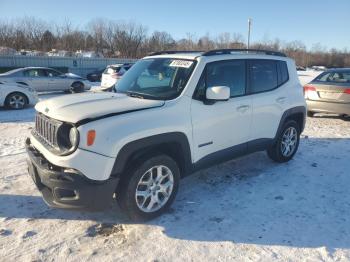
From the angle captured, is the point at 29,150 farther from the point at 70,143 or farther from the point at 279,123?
the point at 279,123

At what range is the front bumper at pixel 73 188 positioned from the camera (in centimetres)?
327

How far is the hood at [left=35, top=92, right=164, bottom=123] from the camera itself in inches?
133

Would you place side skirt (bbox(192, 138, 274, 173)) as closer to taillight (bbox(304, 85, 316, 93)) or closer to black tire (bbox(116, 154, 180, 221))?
black tire (bbox(116, 154, 180, 221))

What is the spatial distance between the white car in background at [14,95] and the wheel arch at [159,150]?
9468 mm

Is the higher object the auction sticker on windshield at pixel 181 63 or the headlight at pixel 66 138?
the auction sticker on windshield at pixel 181 63

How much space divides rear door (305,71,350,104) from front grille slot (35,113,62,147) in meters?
7.88

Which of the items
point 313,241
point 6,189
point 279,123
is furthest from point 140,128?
point 279,123

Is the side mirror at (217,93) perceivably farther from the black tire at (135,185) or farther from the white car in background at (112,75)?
the white car in background at (112,75)

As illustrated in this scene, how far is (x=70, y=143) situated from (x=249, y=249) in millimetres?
2095

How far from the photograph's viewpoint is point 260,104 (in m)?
5.01

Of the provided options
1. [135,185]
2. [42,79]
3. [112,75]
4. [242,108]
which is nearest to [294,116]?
[242,108]

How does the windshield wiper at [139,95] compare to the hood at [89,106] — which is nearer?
the hood at [89,106]

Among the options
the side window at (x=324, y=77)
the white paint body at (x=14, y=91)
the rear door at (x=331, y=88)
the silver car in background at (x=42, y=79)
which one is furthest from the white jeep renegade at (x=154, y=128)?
the silver car in background at (x=42, y=79)

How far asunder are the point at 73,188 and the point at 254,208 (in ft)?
7.33
